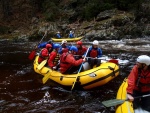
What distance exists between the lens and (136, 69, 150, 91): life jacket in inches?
196

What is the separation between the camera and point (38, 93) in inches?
316

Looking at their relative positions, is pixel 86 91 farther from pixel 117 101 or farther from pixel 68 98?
pixel 117 101

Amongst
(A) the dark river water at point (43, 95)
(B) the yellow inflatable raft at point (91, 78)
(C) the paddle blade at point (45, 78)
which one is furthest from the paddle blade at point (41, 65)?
(B) the yellow inflatable raft at point (91, 78)

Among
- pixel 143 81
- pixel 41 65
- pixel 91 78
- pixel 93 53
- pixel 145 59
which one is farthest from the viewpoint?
pixel 41 65

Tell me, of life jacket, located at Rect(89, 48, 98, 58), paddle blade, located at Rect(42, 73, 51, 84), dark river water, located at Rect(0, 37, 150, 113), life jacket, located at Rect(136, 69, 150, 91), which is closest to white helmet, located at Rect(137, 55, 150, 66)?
life jacket, located at Rect(136, 69, 150, 91)

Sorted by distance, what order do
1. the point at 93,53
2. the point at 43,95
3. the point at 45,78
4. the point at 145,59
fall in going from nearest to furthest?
the point at 145,59, the point at 43,95, the point at 45,78, the point at 93,53

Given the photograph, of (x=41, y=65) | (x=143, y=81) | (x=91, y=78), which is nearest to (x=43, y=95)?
(x=91, y=78)

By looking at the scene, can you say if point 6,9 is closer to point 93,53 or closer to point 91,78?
point 93,53

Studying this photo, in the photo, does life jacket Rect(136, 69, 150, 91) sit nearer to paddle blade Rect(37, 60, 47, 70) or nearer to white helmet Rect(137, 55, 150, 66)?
white helmet Rect(137, 55, 150, 66)

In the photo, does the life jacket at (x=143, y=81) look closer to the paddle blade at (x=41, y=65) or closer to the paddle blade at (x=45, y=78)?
the paddle blade at (x=45, y=78)

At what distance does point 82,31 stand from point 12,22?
1102 cm

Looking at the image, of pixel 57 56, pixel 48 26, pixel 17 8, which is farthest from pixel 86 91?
pixel 17 8

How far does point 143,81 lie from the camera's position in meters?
5.05

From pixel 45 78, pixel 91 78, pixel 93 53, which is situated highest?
pixel 93 53
